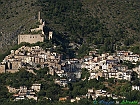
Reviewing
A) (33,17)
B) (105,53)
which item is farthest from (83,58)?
(33,17)

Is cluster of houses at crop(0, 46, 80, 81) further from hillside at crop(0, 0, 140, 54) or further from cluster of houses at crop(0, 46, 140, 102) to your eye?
hillside at crop(0, 0, 140, 54)

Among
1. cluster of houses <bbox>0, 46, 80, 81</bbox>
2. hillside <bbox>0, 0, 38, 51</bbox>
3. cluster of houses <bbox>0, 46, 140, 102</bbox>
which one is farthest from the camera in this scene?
hillside <bbox>0, 0, 38, 51</bbox>

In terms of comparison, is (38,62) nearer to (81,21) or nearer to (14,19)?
(14,19)

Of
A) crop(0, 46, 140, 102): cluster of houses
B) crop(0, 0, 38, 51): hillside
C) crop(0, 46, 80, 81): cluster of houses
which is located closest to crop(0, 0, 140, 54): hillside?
crop(0, 0, 38, 51): hillside

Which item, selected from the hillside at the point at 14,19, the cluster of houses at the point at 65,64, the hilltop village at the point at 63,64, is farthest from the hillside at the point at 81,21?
the cluster of houses at the point at 65,64

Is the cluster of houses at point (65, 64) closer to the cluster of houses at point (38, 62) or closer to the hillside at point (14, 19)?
the cluster of houses at point (38, 62)
